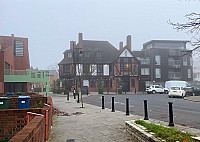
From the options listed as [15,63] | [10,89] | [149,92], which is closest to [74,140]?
[10,89]

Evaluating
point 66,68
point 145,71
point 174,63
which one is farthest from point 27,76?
point 174,63

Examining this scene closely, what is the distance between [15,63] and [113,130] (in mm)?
29500

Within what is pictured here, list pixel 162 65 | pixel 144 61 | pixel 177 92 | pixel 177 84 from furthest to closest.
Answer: pixel 162 65 < pixel 144 61 < pixel 177 84 < pixel 177 92

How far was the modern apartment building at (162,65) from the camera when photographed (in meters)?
50.5

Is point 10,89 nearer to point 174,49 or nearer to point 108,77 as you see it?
point 108,77

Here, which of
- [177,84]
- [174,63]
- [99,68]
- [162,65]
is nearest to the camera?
[177,84]

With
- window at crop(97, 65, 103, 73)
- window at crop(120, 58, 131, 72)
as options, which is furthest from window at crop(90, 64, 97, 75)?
window at crop(120, 58, 131, 72)

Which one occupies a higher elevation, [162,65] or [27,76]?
[162,65]

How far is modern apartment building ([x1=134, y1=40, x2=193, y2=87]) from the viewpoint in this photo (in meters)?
50.5

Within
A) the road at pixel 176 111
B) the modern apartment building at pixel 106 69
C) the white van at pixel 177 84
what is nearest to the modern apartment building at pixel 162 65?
the modern apartment building at pixel 106 69

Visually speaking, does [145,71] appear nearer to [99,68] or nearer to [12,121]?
[99,68]

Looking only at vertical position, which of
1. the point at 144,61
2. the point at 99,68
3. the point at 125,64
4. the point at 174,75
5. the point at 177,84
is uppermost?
the point at 144,61

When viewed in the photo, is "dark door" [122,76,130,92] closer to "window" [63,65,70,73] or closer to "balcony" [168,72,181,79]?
"balcony" [168,72,181,79]

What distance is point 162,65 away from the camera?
51.7 metres
